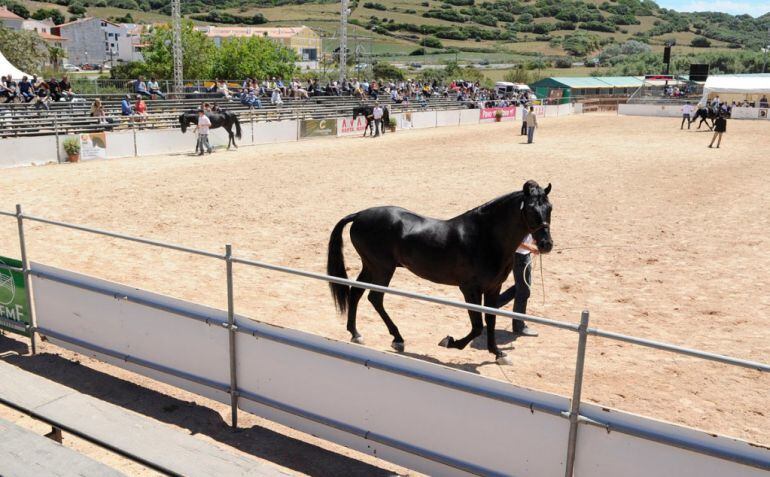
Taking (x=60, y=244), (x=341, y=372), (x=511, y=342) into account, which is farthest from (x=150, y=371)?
(x=60, y=244)

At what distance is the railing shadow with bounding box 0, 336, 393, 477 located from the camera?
5.02 metres

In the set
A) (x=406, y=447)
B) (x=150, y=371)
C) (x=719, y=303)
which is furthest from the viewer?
(x=719, y=303)

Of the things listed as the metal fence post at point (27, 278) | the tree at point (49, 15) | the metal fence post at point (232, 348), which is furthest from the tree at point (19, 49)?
the tree at point (49, 15)

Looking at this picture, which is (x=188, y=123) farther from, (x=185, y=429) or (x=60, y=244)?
(x=185, y=429)

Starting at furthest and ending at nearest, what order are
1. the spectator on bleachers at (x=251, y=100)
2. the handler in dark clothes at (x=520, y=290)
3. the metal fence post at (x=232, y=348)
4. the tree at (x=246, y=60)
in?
1. the tree at (x=246, y=60)
2. the spectator on bleachers at (x=251, y=100)
3. the handler in dark clothes at (x=520, y=290)
4. the metal fence post at (x=232, y=348)

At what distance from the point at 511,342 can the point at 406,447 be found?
331cm

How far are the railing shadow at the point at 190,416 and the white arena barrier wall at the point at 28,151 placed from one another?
15.5 m

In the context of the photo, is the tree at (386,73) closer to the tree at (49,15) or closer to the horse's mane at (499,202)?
the horse's mane at (499,202)

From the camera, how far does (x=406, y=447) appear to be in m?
4.67

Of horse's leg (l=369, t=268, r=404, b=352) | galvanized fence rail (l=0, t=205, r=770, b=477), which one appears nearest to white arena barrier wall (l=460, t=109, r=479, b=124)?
horse's leg (l=369, t=268, r=404, b=352)

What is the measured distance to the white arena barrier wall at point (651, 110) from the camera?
54375 millimetres

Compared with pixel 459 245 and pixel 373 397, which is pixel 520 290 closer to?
pixel 459 245

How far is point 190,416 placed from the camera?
226 inches

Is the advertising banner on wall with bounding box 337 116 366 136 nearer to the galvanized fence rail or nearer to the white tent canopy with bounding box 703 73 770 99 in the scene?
the galvanized fence rail
